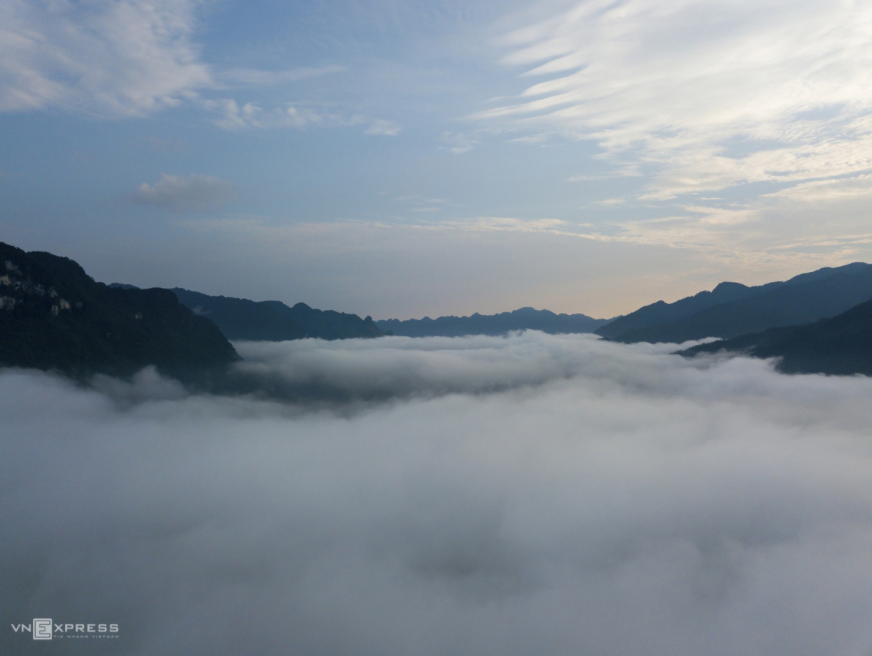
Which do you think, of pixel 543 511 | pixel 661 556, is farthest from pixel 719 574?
pixel 543 511

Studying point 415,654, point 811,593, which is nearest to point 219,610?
point 415,654

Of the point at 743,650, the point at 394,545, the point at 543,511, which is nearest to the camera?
the point at 743,650

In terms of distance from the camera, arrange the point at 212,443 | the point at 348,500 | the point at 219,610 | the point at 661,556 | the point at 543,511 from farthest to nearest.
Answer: the point at 212,443 → the point at 348,500 → the point at 543,511 → the point at 661,556 → the point at 219,610

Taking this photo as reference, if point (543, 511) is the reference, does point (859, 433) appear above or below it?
above

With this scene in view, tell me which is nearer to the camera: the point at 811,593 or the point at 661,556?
the point at 811,593

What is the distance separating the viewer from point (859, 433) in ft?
511

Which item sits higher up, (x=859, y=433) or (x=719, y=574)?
(x=859, y=433)

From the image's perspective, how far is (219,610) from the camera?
9544 centimetres

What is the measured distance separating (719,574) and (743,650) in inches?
823

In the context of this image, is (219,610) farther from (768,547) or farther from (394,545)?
(768,547)

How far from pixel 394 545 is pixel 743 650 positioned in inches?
3012

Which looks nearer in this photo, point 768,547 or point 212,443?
point 768,547

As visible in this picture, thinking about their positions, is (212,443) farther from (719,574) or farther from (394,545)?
(719,574)

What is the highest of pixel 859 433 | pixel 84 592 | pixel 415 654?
pixel 859 433
